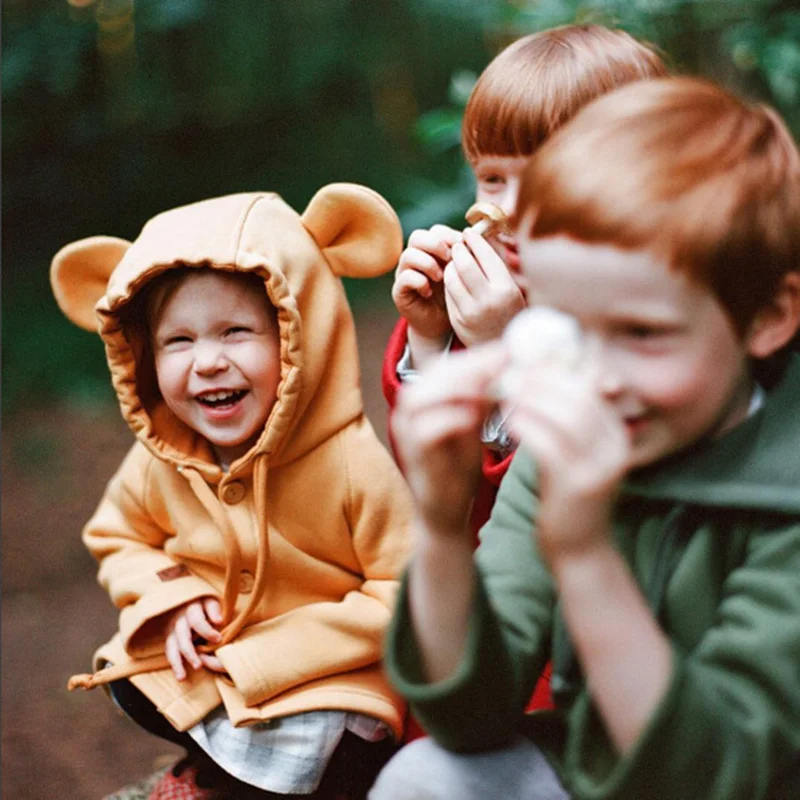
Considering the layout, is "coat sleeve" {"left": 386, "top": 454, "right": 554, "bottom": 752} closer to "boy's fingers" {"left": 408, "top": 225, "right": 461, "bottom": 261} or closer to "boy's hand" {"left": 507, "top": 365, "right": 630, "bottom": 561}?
"boy's hand" {"left": 507, "top": 365, "right": 630, "bottom": 561}

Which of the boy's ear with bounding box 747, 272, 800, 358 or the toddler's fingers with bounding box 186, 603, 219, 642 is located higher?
the boy's ear with bounding box 747, 272, 800, 358

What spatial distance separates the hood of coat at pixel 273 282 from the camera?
5.46 ft

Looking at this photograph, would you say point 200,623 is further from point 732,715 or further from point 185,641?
point 732,715

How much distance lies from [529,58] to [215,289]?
586 mm

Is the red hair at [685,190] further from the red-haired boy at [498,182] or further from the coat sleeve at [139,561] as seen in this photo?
the coat sleeve at [139,561]

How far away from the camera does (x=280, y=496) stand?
177cm

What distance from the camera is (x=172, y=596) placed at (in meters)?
1.76

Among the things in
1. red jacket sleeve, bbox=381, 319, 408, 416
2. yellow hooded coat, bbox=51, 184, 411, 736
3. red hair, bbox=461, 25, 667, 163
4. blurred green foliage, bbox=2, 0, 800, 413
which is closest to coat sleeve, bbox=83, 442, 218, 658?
yellow hooded coat, bbox=51, 184, 411, 736

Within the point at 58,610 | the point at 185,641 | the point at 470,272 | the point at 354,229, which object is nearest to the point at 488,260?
the point at 470,272

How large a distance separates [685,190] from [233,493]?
0.96 m

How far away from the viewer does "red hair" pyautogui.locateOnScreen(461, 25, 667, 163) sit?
5.43 ft

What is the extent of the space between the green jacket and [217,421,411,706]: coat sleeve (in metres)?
0.51

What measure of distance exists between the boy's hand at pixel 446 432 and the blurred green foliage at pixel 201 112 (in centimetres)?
247

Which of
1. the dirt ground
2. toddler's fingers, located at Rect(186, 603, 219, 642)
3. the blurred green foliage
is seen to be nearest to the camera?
toddler's fingers, located at Rect(186, 603, 219, 642)
